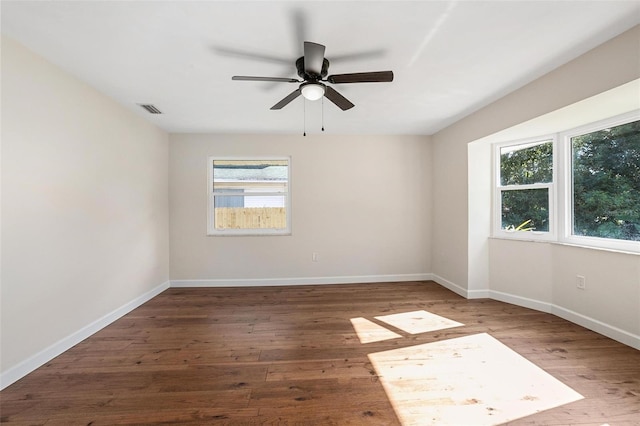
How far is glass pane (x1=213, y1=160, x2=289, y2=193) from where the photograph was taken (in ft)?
13.8

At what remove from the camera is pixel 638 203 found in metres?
2.31

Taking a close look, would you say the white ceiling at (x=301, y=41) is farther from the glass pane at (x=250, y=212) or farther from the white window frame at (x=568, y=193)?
the glass pane at (x=250, y=212)

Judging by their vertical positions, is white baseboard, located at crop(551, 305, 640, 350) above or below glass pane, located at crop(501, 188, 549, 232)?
below

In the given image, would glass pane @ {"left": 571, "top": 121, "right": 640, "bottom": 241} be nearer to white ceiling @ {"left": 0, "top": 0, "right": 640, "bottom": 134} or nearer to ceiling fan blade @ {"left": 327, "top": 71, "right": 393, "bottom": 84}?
white ceiling @ {"left": 0, "top": 0, "right": 640, "bottom": 134}

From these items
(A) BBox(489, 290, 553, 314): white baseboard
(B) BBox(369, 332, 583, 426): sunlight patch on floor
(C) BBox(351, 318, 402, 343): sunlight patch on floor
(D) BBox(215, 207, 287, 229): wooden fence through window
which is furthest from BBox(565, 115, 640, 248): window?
(D) BBox(215, 207, 287, 229): wooden fence through window

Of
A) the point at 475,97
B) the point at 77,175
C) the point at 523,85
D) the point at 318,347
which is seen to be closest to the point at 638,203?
the point at 523,85

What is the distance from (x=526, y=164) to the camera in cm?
322

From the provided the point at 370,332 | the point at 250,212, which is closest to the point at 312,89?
the point at 370,332

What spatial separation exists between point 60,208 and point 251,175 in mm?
2377

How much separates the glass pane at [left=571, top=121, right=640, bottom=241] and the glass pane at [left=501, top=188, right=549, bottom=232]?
274 mm

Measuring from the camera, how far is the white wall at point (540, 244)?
203 cm

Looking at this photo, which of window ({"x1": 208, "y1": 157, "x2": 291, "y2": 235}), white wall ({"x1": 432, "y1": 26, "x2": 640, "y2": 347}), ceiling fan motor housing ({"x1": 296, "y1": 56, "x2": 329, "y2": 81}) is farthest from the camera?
window ({"x1": 208, "y1": 157, "x2": 291, "y2": 235})

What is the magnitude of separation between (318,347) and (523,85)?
3.26 m

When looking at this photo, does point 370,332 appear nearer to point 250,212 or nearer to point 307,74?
point 307,74
